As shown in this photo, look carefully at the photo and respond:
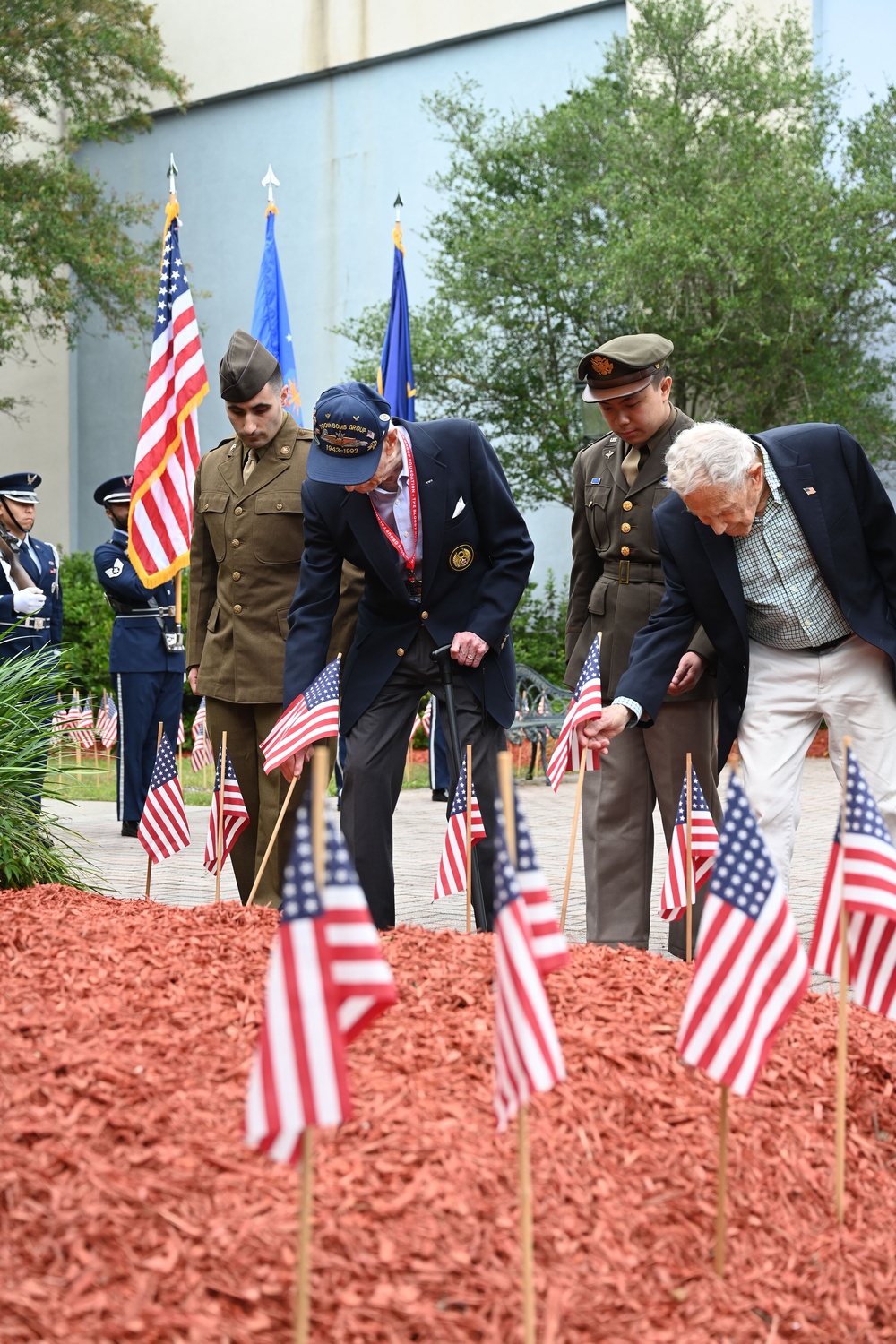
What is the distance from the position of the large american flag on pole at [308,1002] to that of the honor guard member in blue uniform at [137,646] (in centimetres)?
847

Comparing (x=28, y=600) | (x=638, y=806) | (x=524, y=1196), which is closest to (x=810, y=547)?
(x=638, y=806)

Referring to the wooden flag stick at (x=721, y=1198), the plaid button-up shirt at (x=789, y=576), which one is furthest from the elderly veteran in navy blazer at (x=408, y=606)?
the wooden flag stick at (x=721, y=1198)

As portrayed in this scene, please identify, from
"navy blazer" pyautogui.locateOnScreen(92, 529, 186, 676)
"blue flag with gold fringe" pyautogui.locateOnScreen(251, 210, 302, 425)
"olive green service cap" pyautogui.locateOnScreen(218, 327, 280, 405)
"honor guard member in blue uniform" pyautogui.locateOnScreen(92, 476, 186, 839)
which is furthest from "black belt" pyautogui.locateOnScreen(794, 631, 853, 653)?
"blue flag with gold fringe" pyautogui.locateOnScreen(251, 210, 302, 425)

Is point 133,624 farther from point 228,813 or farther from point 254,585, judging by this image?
point 228,813

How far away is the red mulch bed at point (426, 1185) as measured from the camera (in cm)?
250

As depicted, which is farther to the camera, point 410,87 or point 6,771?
point 410,87

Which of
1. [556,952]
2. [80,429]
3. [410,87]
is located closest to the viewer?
[556,952]

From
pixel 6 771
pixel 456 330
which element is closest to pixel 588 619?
pixel 6 771

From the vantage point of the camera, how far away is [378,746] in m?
5.40

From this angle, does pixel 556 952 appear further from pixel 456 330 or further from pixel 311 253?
pixel 311 253

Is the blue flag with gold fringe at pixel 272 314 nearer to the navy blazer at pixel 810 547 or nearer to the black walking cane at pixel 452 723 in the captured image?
the black walking cane at pixel 452 723

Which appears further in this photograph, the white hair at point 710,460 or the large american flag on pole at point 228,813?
the large american flag on pole at point 228,813

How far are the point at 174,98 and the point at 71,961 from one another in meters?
22.0

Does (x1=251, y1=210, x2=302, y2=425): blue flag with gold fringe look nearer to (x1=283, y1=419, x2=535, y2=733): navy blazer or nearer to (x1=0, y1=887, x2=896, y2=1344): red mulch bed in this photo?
(x1=283, y1=419, x2=535, y2=733): navy blazer
